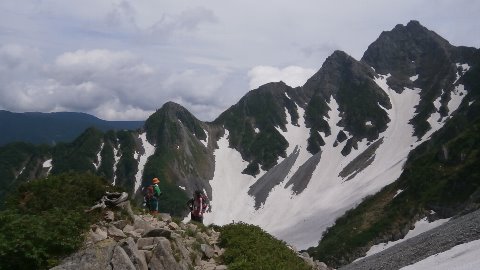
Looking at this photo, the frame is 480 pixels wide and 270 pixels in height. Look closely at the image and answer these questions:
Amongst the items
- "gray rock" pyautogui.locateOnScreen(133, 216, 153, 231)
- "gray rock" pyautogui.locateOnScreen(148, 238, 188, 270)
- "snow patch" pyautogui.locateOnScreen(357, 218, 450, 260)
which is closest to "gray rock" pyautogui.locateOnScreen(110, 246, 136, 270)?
"gray rock" pyautogui.locateOnScreen(148, 238, 188, 270)

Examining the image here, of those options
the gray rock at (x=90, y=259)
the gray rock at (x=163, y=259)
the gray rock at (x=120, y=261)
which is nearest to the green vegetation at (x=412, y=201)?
the gray rock at (x=163, y=259)

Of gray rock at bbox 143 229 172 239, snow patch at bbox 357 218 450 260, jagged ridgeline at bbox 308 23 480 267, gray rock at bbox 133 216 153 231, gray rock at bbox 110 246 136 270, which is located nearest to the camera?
gray rock at bbox 110 246 136 270

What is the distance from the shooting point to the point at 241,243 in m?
24.8

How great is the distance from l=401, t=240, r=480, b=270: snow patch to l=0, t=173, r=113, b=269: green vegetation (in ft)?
46.3

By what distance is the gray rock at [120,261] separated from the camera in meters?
17.2

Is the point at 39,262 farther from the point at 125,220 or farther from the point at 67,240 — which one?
the point at 125,220

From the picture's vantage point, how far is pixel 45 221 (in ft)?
60.0

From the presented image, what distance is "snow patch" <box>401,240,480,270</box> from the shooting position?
14.6m

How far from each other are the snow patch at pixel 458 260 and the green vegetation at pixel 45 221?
14.1 m

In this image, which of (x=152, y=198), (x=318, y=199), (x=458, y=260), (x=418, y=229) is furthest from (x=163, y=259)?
(x=318, y=199)

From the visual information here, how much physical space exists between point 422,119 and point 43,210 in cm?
19920

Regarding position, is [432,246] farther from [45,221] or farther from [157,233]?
[45,221]

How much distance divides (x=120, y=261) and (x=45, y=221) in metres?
3.70

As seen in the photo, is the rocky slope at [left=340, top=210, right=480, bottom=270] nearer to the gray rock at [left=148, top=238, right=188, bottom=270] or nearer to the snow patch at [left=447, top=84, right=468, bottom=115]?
the gray rock at [left=148, top=238, right=188, bottom=270]
